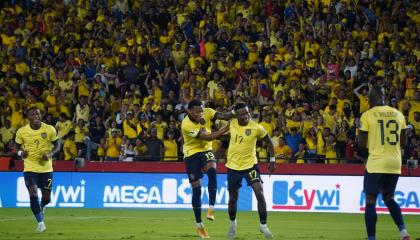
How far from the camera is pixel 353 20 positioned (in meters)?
31.3

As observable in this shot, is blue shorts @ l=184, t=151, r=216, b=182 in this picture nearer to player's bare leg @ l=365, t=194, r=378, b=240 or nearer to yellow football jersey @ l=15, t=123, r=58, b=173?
yellow football jersey @ l=15, t=123, r=58, b=173

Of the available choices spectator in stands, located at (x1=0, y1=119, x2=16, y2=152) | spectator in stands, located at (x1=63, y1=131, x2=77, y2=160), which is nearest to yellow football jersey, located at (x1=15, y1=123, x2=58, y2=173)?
spectator in stands, located at (x1=63, y1=131, x2=77, y2=160)

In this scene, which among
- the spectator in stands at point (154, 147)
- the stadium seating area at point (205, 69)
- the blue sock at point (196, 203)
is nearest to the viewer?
the blue sock at point (196, 203)

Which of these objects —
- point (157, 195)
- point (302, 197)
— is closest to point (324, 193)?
point (302, 197)

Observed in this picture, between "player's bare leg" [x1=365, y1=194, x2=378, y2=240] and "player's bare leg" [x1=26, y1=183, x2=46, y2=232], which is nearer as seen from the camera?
"player's bare leg" [x1=365, y1=194, x2=378, y2=240]

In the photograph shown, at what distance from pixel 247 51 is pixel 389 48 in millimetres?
4653

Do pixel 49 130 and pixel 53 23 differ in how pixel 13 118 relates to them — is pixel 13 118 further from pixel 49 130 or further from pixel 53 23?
pixel 49 130

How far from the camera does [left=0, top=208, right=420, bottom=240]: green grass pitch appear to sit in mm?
18159

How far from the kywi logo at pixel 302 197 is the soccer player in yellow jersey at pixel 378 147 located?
12.5 m

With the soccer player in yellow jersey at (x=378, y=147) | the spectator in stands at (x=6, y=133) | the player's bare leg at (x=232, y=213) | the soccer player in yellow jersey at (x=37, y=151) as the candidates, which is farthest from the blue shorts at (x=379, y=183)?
the spectator in stands at (x=6, y=133)

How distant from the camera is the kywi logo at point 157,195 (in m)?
27.9

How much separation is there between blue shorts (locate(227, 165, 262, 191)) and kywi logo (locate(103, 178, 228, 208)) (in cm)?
1051

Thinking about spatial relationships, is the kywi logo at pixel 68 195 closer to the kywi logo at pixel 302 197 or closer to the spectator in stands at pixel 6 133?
the spectator in stands at pixel 6 133

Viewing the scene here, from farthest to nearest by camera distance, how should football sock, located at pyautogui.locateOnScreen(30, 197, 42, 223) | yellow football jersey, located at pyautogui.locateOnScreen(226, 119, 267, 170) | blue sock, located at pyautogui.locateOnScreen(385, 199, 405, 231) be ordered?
football sock, located at pyautogui.locateOnScreen(30, 197, 42, 223) → yellow football jersey, located at pyautogui.locateOnScreen(226, 119, 267, 170) → blue sock, located at pyautogui.locateOnScreen(385, 199, 405, 231)
